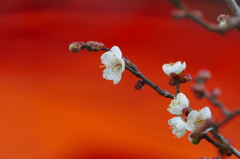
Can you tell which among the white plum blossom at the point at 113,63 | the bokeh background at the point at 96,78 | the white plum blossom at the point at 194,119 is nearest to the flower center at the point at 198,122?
the white plum blossom at the point at 194,119

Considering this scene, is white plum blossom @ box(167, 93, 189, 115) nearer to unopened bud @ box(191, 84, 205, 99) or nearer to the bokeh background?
unopened bud @ box(191, 84, 205, 99)

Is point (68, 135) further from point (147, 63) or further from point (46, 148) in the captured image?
point (147, 63)

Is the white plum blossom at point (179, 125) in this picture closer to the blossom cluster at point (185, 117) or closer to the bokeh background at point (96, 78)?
the blossom cluster at point (185, 117)

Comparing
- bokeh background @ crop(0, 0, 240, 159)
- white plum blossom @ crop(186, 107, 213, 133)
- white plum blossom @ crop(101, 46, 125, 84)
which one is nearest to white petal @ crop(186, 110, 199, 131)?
white plum blossom @ crop(186, 107, 213, 133)

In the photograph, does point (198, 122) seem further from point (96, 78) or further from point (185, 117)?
point (96, 78)

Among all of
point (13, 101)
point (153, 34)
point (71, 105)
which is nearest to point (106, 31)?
point (153, 34)

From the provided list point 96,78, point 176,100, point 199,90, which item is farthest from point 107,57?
point 96,78
